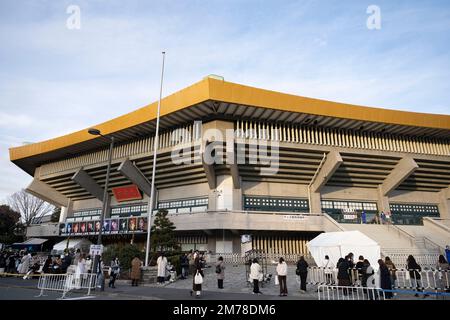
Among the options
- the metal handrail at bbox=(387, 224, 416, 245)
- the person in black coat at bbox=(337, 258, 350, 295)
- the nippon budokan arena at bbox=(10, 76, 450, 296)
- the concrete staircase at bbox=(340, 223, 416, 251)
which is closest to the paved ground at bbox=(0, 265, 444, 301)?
the person in black coat at bbox=(337, 258, 350, 295)

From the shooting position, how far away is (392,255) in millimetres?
20969

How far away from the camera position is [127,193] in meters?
35.8

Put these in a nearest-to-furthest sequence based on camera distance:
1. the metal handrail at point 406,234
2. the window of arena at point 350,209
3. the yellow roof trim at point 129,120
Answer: the metal handrail at point 406,234, the yellow roof trim at point 129,120, the window of arena at point 350,209

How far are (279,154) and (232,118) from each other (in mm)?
5833

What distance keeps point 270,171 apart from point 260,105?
7478mm

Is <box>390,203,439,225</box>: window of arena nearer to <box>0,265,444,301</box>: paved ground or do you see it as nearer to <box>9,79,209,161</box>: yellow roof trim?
<box>0,265,444,301</box>: paved ground

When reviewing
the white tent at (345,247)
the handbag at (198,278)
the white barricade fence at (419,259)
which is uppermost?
the white tent at (345,247)

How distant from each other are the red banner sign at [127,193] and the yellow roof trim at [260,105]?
7.01 metres

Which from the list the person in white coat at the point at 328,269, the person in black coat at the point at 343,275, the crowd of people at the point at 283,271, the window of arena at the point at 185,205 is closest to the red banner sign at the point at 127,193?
the window of arena at the point at 185,205

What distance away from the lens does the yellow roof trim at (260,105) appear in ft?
83.3

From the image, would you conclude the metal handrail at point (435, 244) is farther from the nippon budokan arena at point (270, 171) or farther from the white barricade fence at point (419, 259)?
the white barricade fence at point (419, 259)

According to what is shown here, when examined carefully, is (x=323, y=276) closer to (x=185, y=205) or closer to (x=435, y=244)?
(x=435, y=244)

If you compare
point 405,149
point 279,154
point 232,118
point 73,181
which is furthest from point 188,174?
point 405,149

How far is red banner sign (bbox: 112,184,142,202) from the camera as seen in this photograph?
1380 inches
